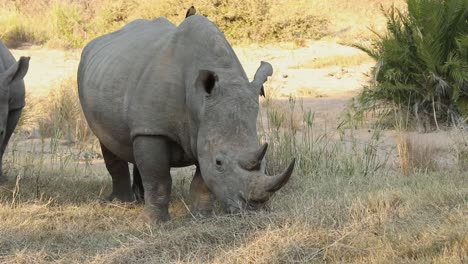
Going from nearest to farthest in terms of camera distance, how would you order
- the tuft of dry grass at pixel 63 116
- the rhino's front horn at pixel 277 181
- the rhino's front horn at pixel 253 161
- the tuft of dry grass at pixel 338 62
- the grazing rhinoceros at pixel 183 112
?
the rhino's front horn at pixel 277 181, the rhino's front horn at pixel 253 161, the grazing rhinoceros at pixel 183 112, the tuft of dry grass at pixel 63 116, the tuft of dry grass at pixel 338 62

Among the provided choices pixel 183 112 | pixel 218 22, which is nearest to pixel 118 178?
pixel 183 112

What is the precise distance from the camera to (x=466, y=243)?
4.80m

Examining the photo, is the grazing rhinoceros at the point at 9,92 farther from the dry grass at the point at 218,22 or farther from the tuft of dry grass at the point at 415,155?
the dry grass at the point at 218,22

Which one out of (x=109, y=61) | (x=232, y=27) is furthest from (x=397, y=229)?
(x=232, y=27)

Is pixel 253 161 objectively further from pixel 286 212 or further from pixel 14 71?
pixel 14 71

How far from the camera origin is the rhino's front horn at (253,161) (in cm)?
552

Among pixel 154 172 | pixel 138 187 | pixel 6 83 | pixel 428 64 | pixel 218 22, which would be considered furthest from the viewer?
pixel 218 22

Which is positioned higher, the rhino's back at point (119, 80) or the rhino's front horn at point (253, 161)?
the rhino's back at point (119, 80)

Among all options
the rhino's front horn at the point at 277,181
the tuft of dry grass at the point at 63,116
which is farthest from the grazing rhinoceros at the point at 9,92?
the rhino's front horn at the point at 277,181

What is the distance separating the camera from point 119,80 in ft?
21.5

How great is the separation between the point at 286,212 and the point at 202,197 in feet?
3.04

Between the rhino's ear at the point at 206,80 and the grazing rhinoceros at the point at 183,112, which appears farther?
the rhino's ear at the point at 206,80

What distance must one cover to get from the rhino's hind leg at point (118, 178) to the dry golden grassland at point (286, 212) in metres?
0.16

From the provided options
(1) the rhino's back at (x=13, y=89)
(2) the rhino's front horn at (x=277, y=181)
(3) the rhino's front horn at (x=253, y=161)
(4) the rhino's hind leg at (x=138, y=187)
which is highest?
(1) the rhino's back at (x=13, y=89)
